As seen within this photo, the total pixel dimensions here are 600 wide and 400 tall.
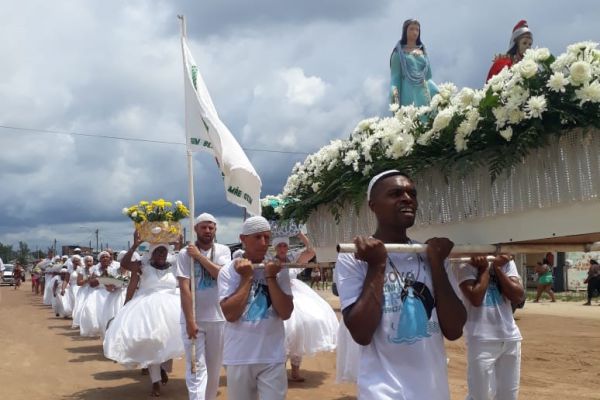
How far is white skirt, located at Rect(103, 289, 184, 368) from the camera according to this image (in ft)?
27.6

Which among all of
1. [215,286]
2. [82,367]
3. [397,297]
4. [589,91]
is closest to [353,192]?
[397,297]

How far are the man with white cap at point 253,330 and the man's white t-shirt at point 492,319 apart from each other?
67.1 inches

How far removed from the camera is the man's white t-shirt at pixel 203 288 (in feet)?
21.4

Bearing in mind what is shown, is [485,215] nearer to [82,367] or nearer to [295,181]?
[295,181]

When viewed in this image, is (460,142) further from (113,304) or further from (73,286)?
(73,286)

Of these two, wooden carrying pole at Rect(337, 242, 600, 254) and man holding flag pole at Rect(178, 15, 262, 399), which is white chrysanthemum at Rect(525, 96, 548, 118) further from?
man holding flag pole at Rect(178, 15, 262, 399)

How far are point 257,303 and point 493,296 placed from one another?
2.15 meters

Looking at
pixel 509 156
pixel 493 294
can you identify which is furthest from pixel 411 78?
pixel 509 156

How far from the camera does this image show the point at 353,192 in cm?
441

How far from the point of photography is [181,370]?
1036 cm

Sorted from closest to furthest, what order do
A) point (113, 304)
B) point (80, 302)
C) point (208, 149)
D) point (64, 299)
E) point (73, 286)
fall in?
1. point (208, 149)
2. point (113, 304)
3. point (80, 302)
4. point (73, 286)
5. point (64, 299)

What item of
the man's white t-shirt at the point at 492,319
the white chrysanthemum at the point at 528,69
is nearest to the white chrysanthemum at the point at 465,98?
the white chrysanthemum at the point at 528,69

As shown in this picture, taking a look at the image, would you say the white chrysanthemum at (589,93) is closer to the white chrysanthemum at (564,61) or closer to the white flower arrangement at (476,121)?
the white flower arrangement at (476,121)

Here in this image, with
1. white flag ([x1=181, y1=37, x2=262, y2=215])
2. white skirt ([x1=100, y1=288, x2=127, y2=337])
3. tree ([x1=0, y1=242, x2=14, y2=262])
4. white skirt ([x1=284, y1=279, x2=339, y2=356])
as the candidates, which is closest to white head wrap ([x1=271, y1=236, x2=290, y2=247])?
white skirt ([x1=284, y1=279, x2=339, y2=356])
